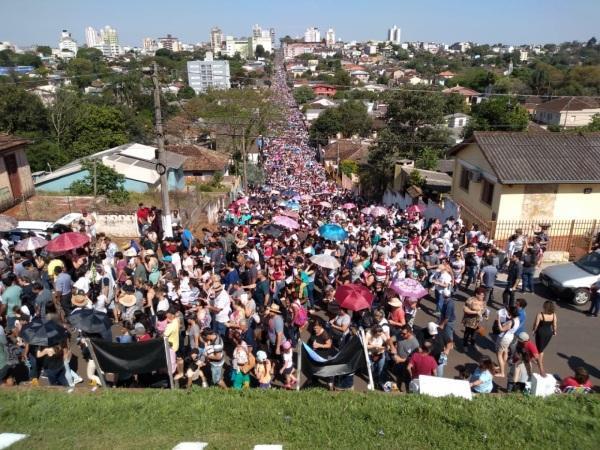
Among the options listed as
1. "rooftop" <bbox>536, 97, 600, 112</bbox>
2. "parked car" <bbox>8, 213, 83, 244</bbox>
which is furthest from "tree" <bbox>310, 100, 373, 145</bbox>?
"parked car" <bbox>8, 213, 83, 244</bbox>

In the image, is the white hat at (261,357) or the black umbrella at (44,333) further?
the white hat at (261,357)

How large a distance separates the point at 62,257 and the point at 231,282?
4.69 metres

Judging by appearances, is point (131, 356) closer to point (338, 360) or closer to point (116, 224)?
point (338, 360)

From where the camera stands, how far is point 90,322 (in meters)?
7.30

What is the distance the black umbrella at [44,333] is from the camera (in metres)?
6.62

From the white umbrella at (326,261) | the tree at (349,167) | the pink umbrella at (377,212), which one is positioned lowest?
the tree at (349,167)

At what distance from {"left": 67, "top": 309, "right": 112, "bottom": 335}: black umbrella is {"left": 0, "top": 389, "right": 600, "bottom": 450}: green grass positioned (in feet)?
3.38

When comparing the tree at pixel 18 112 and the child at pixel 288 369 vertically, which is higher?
the tree at pixel 18 112

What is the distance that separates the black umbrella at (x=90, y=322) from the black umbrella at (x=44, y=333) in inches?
15.1

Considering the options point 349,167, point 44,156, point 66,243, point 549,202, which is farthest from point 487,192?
point 44,156

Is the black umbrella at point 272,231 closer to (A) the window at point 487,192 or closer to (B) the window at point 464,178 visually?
(A) the window at point 487,192

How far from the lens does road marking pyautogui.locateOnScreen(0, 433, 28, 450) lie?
561cm

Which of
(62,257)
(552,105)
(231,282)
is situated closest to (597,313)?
(231,282)

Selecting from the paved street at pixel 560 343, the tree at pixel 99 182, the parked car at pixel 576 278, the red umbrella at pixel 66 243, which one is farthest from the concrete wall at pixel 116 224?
the parked car at pixel 576 278
